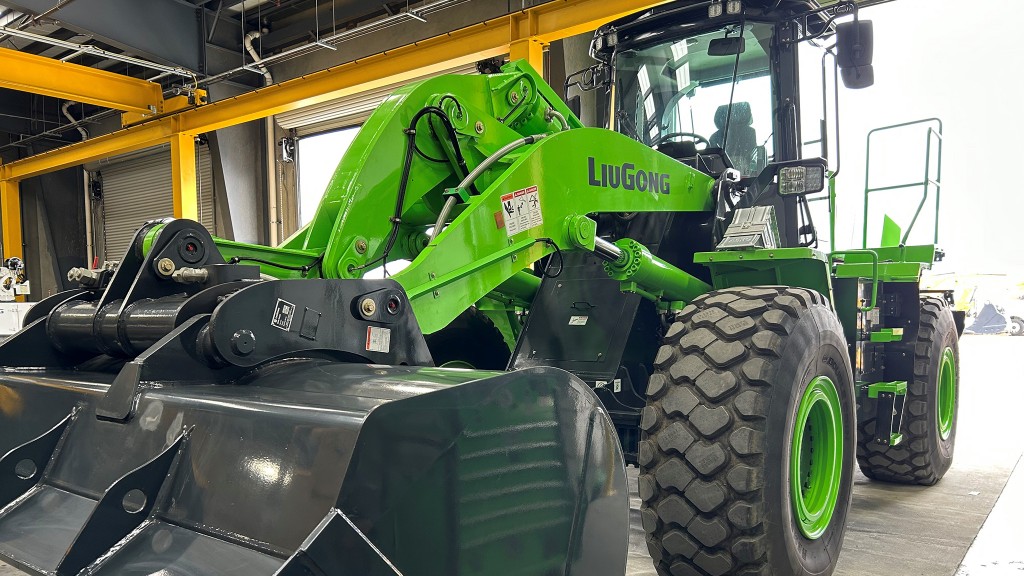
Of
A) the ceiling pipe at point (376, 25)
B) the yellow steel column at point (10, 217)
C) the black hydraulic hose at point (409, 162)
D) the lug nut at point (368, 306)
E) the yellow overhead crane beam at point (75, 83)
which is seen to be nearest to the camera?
the lug nut at point (368, 306)

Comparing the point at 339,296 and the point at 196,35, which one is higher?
the point at 196,35

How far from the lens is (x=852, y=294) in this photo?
15.9ft

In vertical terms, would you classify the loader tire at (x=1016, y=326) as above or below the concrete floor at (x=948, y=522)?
below

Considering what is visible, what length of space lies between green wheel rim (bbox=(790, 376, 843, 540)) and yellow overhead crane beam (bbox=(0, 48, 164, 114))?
11.7 meters

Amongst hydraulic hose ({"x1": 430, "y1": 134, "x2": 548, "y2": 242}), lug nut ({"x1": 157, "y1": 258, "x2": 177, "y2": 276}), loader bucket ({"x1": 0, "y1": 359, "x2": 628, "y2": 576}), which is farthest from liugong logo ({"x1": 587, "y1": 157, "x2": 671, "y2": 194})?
lug nut ({"x1": 157, "y1": 258, "x2": 177, "y2": 276})

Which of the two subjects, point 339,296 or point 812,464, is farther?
point 812,464

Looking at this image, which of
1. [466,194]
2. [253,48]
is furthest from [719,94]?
[253,48]

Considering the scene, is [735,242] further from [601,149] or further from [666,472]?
[666,472]

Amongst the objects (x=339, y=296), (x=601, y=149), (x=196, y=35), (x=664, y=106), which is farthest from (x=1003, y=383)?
(x=196, y=35)

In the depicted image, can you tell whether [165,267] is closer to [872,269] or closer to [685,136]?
[685,136]

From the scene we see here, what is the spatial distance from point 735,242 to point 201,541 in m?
2.78

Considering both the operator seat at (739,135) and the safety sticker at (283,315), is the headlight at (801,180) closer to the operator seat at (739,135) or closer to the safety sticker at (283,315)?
the operator seat at (739,135)

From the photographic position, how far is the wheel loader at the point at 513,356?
5.80ft

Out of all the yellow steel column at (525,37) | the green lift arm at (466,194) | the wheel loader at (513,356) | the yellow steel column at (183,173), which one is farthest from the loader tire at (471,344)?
the yellow steel column at (183,173)
